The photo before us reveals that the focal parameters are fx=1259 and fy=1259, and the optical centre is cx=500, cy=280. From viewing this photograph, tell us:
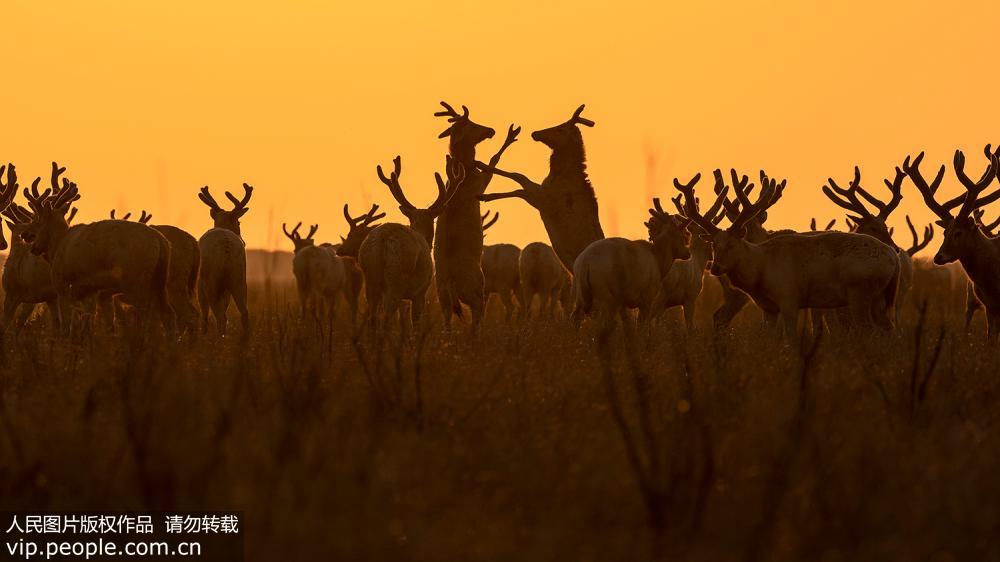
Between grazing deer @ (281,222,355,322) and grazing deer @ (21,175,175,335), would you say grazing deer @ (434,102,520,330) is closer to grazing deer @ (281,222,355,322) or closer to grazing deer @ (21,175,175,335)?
grazing deer @ (21,175,175,335)

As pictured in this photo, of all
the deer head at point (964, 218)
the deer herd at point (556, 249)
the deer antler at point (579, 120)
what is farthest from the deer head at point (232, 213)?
the deer head at point (964, 218)

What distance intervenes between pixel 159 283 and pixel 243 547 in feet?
29.0

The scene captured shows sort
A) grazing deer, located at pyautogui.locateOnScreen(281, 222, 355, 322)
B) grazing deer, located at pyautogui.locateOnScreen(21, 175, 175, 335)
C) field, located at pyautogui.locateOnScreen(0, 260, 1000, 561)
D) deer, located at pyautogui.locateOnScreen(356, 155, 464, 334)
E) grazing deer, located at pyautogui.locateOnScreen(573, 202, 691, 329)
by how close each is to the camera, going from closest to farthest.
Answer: field, located at pyautogui.locateOnScreen(0, 260, 1000, 561) → grazing deer, located at pyautogui.locateOnScreen(21, 175, 175, 335) → grazing deer, located at pyautogui.locateOnScreen(573, 202, 691, 329) → deer, located at pyautogui.locateOnScreen(356, 155, 464, 334) → grazing deer, located at pyautogui.locateOnScreen(281, 222, 355, 322)

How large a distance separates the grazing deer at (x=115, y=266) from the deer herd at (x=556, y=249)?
2 cm

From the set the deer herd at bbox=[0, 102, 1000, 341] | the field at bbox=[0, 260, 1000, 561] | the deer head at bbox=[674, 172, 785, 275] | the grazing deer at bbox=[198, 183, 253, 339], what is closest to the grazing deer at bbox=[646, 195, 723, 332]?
the deer herd at bbox=[0, 102, 1000, 341]

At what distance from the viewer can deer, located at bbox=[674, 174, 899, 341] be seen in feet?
43.1

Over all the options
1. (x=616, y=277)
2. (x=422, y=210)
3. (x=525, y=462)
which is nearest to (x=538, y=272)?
(x=422, y=210)

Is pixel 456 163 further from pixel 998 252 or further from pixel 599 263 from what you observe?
pixel 998 252

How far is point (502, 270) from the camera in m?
26.6

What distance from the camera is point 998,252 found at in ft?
48.0

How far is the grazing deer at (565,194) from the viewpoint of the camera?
1867 centimetres

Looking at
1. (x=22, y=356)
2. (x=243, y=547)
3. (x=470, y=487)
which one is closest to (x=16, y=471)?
(x=243, y=547)

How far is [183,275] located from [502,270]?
13.1m

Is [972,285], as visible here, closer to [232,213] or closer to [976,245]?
[976,245]
